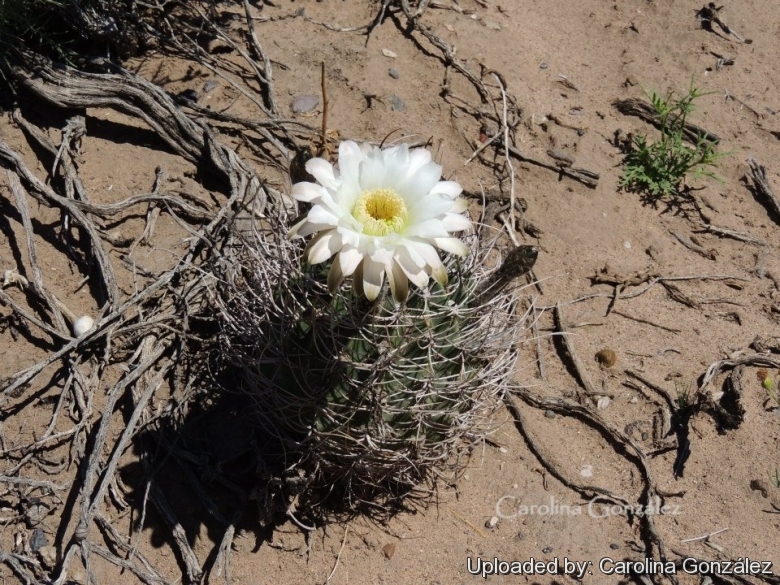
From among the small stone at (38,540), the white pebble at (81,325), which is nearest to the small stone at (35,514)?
the small stone at (38,540)

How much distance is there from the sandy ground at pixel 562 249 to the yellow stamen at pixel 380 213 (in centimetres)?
102

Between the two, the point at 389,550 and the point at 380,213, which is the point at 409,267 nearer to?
the point at 380,213

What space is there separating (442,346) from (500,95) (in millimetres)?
2013

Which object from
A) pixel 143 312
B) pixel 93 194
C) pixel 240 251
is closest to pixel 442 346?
pixel 240 251

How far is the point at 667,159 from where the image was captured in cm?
347

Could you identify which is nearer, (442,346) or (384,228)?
(384,228)

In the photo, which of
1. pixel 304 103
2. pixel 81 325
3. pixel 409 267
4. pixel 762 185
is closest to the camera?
pixel 409 267

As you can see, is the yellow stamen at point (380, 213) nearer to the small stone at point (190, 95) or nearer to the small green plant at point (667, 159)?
the small stone at point (190, 95)

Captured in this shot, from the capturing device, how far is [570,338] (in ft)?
9.59

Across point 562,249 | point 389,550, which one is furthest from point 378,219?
point 562,249

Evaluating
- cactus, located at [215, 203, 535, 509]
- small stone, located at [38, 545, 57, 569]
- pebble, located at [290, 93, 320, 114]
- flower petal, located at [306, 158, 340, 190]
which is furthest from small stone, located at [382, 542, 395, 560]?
pebble, located at [290, 93, 320, 114]

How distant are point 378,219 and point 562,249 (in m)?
1.67

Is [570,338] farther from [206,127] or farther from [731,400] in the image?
[206,127]

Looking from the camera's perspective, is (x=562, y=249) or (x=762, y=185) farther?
(x=762, y=185)
